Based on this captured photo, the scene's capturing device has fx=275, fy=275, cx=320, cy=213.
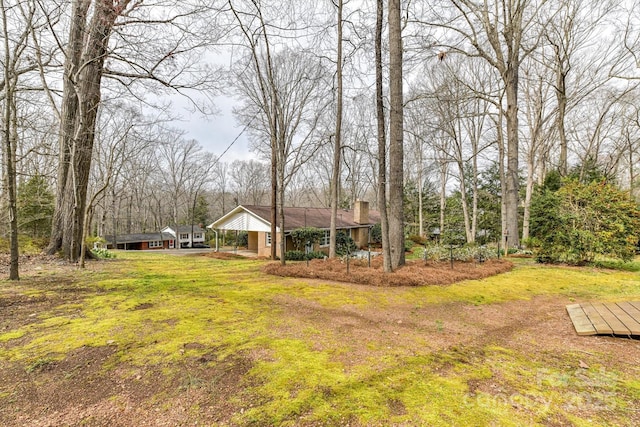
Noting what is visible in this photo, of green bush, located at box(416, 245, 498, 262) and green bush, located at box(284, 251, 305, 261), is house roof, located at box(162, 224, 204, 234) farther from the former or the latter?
green bush, located at box(416, 245, 498, 262)

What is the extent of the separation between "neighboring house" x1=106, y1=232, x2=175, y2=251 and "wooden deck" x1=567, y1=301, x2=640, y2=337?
120ft

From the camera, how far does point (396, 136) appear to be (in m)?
7.71

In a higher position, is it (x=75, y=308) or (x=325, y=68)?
(x=325, y=68)

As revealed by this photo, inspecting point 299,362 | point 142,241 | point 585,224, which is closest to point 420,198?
point 585,224

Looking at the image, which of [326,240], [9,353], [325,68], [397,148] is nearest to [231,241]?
[326,240]

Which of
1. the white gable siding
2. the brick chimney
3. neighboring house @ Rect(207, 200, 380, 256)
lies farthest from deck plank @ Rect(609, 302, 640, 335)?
the brick chimney

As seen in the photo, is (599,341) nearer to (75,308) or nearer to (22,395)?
(22,395)

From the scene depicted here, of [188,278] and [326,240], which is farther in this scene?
[326,240]

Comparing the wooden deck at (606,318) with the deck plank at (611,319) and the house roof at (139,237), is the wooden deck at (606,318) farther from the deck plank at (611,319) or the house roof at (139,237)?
the house roof at (139,237)

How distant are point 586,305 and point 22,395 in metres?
6.88

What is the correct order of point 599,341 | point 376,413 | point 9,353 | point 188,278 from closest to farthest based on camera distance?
point 376,413 → point 9,353 → point 599,341 → point 188,278

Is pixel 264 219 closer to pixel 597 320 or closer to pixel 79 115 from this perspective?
pixel 79 115

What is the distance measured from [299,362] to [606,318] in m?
4.18

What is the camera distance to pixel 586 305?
4.37 meters
